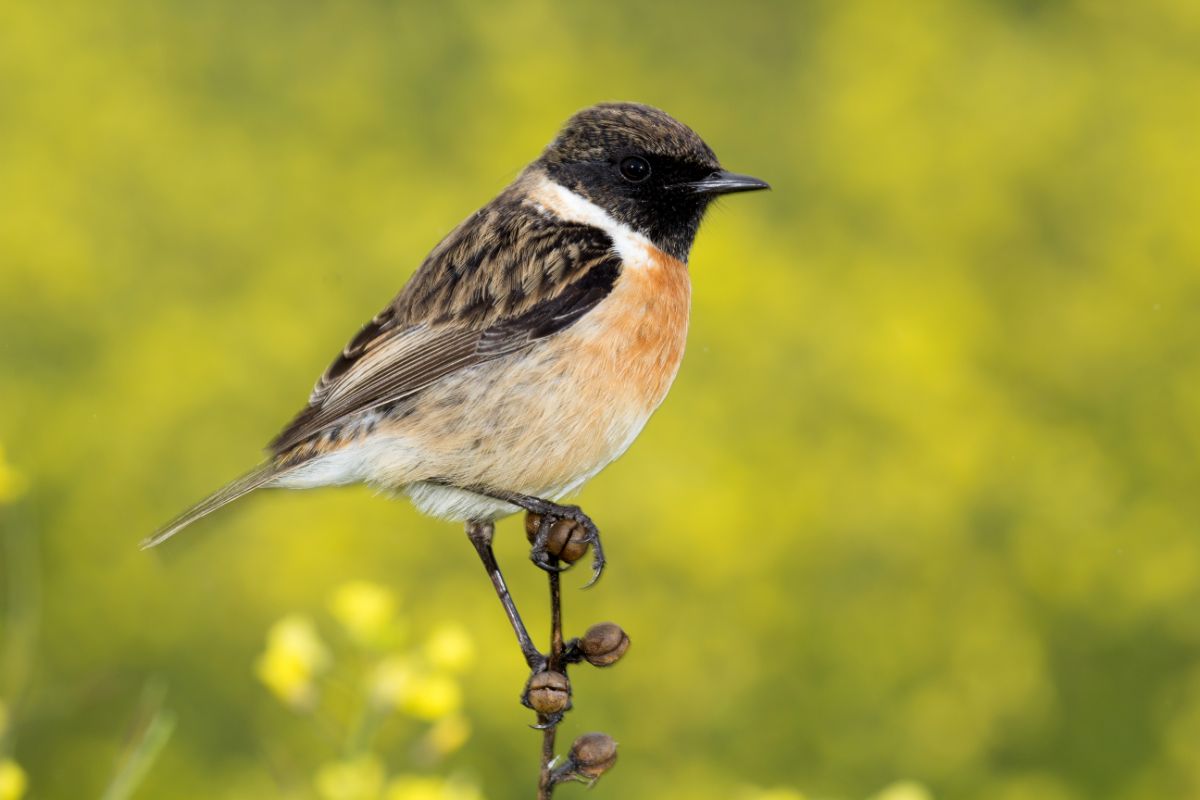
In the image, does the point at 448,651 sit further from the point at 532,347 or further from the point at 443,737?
the point at 532,347

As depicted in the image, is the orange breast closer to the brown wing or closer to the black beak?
the brown wing

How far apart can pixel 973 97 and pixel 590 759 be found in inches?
225

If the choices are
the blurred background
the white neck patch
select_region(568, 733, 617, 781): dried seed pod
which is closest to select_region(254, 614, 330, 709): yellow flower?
select_region(568, 733, 617, 781): dried seed pod

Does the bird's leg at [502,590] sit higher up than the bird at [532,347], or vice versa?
the bird at [532,347]

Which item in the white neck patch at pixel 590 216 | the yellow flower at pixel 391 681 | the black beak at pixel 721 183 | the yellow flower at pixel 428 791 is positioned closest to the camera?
the yellow flower at pixel 428 791

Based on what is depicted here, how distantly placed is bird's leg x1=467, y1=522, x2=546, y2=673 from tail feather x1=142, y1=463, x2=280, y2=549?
448 mm

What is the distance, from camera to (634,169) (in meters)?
3.43

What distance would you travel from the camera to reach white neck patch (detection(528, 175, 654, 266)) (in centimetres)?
344

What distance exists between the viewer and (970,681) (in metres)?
5.48

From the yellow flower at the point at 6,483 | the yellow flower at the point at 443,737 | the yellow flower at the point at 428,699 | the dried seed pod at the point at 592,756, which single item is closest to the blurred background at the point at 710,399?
the yellow flower at the point at 6,483

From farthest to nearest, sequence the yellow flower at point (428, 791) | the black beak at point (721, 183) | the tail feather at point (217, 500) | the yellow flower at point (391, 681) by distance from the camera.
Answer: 1. the black beak at point (721, 183)
2. the tail feather at point (217, 500)
3. the yellow flower at point (391, 681)
4. the yellow flower at point (428, 791)

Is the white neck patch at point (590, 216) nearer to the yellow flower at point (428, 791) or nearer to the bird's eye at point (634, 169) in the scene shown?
the bird's eye at point (634, 169)

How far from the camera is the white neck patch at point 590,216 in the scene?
A: 3443 millimetres

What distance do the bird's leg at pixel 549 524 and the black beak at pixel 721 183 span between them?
73 centimetres
